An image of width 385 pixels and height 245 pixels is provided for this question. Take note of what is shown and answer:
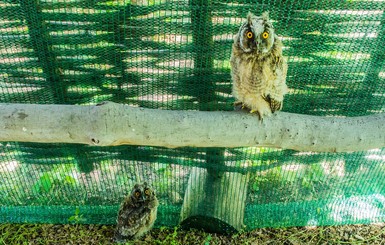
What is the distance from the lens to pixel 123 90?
2848mm

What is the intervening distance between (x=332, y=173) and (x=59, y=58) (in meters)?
2.41

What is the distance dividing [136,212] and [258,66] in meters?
1.57

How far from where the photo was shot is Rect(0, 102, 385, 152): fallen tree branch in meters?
2.11

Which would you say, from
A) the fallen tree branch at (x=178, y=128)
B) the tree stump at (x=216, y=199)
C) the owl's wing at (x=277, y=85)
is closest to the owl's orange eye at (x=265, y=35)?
the owl's wing at (x=277, y=85)

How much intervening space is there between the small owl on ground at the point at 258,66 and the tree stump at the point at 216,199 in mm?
865

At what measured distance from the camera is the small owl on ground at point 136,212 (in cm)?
308

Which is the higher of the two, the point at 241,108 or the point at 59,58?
the point at 59,58

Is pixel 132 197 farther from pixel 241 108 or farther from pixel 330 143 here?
pixel 330 143

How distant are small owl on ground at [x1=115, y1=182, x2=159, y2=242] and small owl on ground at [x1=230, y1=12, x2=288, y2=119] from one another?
114 cm

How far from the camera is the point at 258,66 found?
240cm

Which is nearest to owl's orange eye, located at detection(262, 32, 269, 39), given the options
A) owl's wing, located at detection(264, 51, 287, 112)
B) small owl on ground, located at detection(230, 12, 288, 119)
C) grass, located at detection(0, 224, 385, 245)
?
small owl on ground, located at detection(230, 12, 288, 119)

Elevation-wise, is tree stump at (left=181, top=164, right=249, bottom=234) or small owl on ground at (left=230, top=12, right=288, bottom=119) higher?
small owl on ground at (left=230, top=12, right=288, bottom=119)

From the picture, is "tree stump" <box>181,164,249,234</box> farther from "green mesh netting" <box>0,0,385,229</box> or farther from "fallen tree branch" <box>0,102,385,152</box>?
"fallen tree branch" <box>0,102,385,152</box>

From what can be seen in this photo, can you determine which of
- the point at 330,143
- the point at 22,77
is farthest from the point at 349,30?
the point at 22,77
